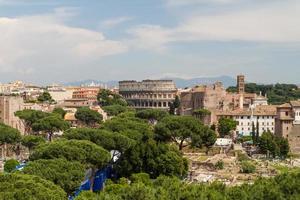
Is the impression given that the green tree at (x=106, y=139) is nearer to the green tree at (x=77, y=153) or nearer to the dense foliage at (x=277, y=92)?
the green tree at (x=77, y=153)

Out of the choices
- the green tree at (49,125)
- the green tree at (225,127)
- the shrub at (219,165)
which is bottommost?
the shrub at (219,165)

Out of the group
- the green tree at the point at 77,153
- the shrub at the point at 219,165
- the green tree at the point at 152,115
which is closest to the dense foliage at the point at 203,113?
the green tree at the point at 152,115

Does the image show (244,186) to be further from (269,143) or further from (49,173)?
(269,143)

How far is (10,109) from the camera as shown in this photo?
66.2m

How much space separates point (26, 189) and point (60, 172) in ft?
21.0

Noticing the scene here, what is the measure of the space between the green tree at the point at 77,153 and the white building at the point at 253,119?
46.5m

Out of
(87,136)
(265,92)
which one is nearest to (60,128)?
(87,136)

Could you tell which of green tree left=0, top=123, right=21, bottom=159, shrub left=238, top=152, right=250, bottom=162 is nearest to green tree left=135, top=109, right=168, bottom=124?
shrub left=238, top=152, right=250, bottom=162

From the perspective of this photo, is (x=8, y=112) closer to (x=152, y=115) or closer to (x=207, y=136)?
(x=152, y=115)

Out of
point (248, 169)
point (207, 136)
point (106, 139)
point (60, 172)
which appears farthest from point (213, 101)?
point (60, 172)

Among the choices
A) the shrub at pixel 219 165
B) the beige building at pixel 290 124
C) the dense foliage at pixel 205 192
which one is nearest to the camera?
the dense foliage at pixel 205 192

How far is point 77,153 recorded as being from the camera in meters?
30.4

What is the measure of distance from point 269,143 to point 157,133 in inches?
493

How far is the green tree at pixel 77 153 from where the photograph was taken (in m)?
30.2
